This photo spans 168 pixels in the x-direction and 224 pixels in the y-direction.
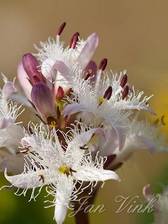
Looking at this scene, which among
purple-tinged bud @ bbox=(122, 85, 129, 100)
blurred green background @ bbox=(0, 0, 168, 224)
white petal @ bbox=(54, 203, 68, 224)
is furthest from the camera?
blurred green background @ bbox=(0, 0, 168, 224)

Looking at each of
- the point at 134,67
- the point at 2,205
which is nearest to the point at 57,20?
the point at 134,67

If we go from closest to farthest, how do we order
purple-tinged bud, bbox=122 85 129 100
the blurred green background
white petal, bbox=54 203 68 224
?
white petal, bbox=54 203 68 224 → purple-tinged bud, bbox=122 85 129 100 → the blurred green background

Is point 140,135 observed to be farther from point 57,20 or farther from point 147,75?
point 57,20

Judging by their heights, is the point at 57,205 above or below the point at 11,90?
below

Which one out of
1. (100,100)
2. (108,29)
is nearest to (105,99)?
(100,100)

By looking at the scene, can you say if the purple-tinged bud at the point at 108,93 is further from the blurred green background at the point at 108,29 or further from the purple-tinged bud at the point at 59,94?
the blurred green background at the point at 108,29

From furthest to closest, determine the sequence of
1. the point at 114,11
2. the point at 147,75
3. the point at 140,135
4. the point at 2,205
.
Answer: the point at 114,11
the point at 147,75
the point at 2,205
the point at 140,135

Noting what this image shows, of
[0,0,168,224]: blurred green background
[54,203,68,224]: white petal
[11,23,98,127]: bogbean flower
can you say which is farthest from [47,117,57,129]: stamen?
[0,0,168,224]: blurred green background

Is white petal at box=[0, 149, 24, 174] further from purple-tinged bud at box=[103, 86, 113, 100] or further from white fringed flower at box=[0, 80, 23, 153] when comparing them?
purple-tinged bud at box=[103, 86, 113, 100]

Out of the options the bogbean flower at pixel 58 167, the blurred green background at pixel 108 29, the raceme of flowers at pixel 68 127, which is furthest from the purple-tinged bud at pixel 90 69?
the blurred green background at pixel 108 29

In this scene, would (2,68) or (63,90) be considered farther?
(2,68)
